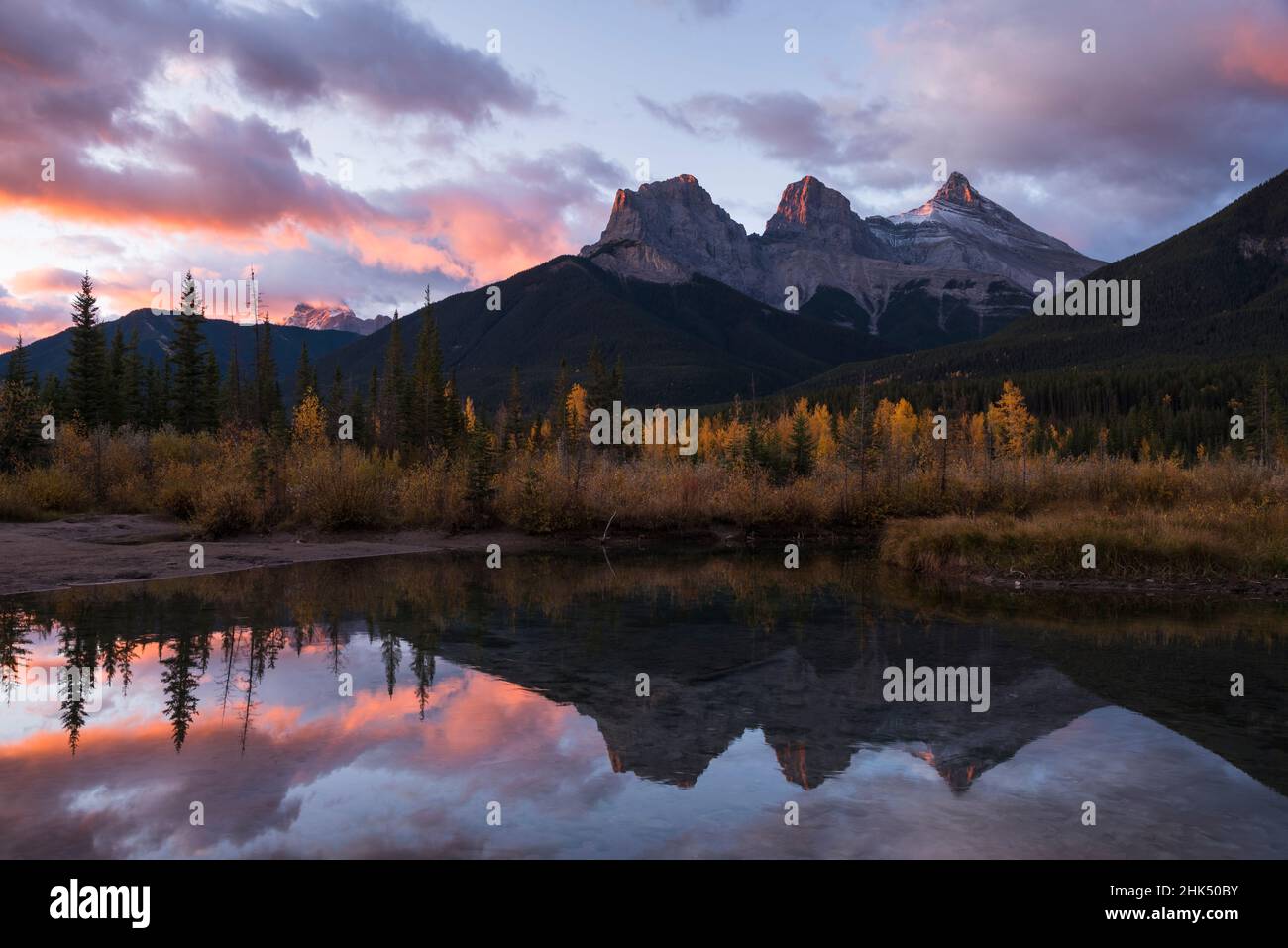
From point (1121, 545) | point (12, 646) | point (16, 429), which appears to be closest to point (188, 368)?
point (16, 429)

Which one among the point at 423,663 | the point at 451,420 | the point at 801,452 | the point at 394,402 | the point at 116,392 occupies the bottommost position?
the point at 423,663

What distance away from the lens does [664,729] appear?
948 centimetres

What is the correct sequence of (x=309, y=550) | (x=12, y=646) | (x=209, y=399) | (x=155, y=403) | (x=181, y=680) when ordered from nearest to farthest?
(x=181, y=680)
(x=12, y=646)
(x=309, y=550)
(x=209, y=399)
(x=155, y=403)

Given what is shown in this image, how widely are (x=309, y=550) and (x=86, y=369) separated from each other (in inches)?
1541

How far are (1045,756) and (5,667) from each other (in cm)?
1349

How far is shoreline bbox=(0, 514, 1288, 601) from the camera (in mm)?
19266

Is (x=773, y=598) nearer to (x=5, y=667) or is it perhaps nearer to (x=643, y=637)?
(x=643, y=637)

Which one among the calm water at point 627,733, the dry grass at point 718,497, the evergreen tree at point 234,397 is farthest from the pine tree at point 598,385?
the calm water at point 627,733

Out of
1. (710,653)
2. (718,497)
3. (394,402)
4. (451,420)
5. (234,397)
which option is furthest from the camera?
(234,397)

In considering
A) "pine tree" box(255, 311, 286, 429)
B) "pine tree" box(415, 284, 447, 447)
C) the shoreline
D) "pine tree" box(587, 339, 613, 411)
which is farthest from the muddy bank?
"pine tree" box(587, 339, 613, 411)

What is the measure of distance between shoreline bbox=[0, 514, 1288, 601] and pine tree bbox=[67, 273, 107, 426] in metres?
29.9

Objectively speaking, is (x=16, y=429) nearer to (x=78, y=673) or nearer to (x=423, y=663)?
(x=78, y=673)

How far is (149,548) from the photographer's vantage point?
76.4 feet
